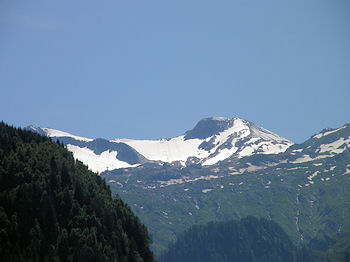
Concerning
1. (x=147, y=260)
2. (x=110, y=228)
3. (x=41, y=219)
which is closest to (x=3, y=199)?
(x=41, y=219)

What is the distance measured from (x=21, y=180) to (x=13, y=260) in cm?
5913

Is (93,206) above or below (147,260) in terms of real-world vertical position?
above

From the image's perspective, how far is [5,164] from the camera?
621 feet

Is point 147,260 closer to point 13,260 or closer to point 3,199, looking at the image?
point 3,199

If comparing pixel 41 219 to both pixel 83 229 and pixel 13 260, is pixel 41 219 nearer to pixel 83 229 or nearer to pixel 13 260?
pixel 83 229

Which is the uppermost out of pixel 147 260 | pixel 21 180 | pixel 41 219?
pixel 21 180

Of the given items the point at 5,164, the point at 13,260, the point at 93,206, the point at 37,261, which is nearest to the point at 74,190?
the point at 93,206

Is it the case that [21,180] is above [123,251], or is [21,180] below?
above

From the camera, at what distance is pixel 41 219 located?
17238cm

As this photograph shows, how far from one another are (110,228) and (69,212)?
599 inches

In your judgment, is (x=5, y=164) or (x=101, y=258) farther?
(x=5, y=164)

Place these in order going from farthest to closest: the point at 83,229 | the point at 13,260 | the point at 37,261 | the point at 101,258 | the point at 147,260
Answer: the point at 147,260, the point at 83,229, the point at 101,258, the point at 37,261, the point at 13,260

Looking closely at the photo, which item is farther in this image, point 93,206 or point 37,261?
point 93,206

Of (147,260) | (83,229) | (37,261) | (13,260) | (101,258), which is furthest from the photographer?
(147,260)
